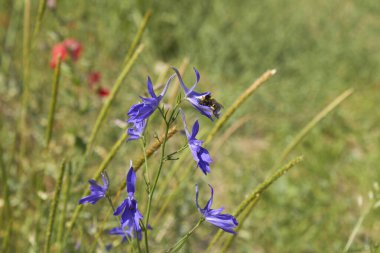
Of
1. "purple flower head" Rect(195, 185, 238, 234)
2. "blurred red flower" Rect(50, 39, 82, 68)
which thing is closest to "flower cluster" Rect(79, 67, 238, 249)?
"purple flower head" Rect(195, 185, 238, 234)

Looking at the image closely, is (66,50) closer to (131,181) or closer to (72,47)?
(72,47)

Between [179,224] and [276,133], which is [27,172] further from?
[276,133]

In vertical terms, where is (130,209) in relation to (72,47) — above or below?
below

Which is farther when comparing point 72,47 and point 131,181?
point 72,47

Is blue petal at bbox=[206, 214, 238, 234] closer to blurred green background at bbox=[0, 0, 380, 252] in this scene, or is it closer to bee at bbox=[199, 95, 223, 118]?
bee at bbox=[199, 95, 223, 118]

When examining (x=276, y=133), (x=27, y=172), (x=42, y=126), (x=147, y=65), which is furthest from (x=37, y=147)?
(x=276, y=133)

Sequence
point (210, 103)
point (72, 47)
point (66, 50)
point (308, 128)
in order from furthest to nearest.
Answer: point (72, 47)
point (66, 50)
point (308, 128)
point (210, 103)

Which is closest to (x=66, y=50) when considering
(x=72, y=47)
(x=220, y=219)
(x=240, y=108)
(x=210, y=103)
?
(x=72, y=47)

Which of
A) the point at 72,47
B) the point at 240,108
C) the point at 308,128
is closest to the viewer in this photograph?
the point at 308,128
